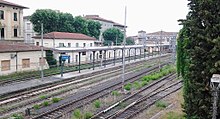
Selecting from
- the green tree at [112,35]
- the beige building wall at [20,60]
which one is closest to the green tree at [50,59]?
the beige building wall at [20,60]

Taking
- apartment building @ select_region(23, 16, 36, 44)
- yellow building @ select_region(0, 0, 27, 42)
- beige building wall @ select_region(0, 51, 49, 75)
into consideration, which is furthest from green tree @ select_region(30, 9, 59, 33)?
beige building wall @ select_region(0, 51, 49, 75)

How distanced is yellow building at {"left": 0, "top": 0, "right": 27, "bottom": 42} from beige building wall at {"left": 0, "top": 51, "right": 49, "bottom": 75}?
49.4 ft

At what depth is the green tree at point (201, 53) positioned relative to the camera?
30.9 ft

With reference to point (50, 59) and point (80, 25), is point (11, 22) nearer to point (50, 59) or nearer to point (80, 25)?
point (50, 59)

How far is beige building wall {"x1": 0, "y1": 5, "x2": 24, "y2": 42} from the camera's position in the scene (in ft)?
146

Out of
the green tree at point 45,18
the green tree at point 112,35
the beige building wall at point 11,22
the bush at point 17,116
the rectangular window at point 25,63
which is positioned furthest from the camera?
the green tree at point 112,35

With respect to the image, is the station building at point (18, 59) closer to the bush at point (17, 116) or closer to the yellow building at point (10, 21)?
the bush at point (17, 116)

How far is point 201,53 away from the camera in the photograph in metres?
9.75

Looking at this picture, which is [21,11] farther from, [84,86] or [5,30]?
[84,86]

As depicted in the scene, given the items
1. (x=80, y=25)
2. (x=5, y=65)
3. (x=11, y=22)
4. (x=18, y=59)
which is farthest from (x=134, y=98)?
(x=80, y=25)

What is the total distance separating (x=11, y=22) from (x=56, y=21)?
9.91 meters

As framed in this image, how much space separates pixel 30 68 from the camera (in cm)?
3192

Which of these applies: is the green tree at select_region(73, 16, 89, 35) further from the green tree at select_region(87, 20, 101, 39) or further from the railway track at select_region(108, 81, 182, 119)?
the railway track at select_region(108, 81, 182, 119)

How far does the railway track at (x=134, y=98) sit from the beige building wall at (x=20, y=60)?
1531cm
